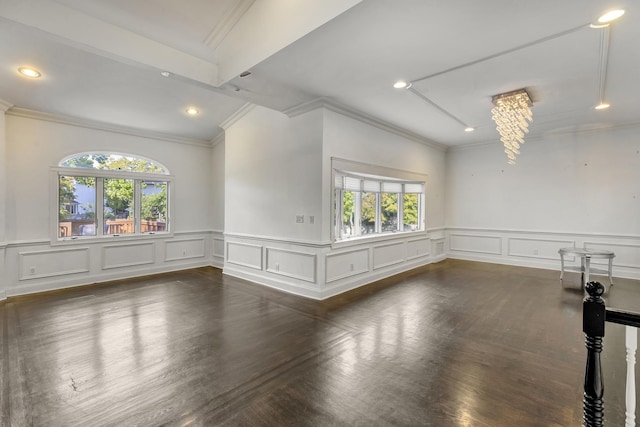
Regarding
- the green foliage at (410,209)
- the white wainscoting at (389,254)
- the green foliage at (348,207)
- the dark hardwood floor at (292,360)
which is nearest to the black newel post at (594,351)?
the dark hardwood floor at (292,360)

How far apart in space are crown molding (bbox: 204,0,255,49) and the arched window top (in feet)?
11.3

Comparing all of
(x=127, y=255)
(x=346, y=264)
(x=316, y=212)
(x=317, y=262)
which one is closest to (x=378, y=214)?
(x=346, y=264)

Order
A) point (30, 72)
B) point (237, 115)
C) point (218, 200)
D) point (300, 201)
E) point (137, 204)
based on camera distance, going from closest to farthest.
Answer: point (30, 72) → point (300, 201) → point (237, 115) → point (137, 204) → point (218, 200)

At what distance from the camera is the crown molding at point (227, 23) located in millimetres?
3197

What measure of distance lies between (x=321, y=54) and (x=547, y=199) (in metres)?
6.12

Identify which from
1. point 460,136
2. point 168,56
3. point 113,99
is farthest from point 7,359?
point 460,136

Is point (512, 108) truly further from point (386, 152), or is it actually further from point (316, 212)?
point (316, 212)

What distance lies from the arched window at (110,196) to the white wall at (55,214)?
16cm

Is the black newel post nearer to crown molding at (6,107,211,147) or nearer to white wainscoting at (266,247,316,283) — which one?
white wainscoting at (266,247,316,283)

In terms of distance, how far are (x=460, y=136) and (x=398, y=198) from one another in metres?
1.93

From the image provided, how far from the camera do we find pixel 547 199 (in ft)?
21.2

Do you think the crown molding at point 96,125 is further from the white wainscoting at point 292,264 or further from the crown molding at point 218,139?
the white wainscoting at point 292,264

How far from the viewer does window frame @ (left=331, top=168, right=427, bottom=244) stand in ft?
16.3

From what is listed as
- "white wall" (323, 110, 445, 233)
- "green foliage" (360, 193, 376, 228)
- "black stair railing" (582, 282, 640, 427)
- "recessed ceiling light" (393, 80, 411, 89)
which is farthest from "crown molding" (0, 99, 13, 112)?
"black stair railing" (582, 282, 640, 427)
